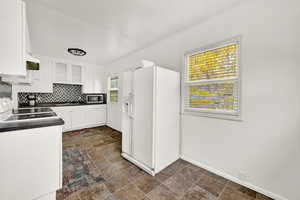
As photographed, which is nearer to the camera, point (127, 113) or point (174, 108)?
point (174, 108)

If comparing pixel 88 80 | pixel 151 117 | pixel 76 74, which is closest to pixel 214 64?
pixel 151 117

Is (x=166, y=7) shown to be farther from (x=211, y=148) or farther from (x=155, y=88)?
(x=211, y=148)

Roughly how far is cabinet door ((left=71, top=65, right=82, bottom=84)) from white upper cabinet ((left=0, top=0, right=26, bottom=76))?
11.2 ft

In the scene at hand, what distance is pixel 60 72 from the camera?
13.4 feet

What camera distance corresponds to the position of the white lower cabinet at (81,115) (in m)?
3.88

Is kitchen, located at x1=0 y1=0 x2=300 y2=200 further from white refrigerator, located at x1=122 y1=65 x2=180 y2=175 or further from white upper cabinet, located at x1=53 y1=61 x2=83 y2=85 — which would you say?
white upper cabinet, located at x1=53 y1=61 x2=83 y2=85

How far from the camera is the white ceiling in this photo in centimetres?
165

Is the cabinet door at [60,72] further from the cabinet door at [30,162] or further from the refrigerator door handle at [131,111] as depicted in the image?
the cabinet door at [30,162]

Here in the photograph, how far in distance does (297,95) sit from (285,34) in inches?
28.1

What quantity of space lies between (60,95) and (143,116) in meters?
4.17

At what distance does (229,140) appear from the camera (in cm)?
175

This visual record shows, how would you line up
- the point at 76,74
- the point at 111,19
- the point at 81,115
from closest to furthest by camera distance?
the point at 111,19 < the point at 81,115 < the point at 76,74

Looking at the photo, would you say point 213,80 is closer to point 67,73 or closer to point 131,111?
point 131,111

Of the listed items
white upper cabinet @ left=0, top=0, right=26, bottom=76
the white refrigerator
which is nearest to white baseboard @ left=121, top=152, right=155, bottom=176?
the white refrigerator
